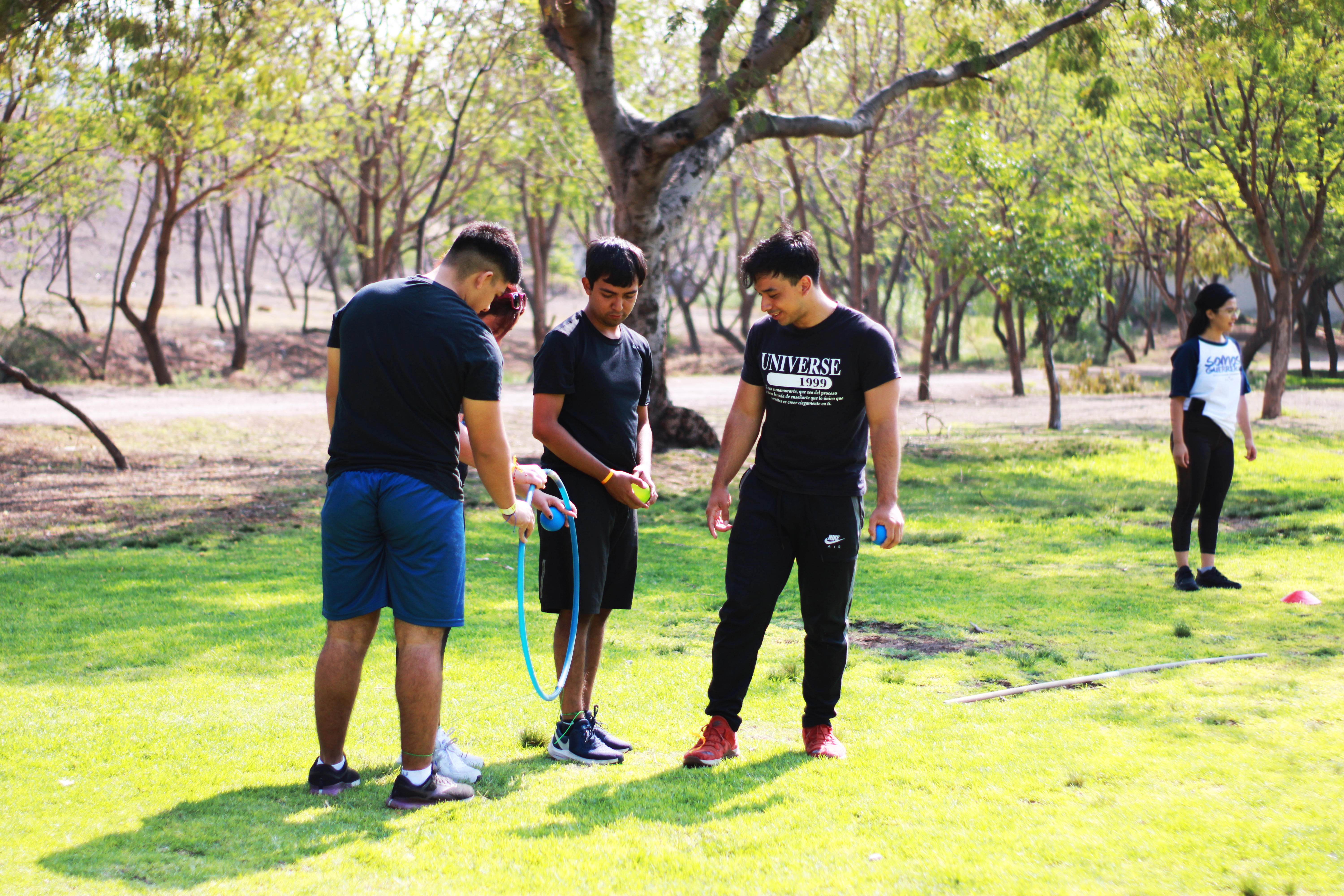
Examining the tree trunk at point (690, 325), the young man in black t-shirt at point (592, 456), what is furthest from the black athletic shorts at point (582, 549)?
the tree trunk at point (690, 325)

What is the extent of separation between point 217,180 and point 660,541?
15.3 m

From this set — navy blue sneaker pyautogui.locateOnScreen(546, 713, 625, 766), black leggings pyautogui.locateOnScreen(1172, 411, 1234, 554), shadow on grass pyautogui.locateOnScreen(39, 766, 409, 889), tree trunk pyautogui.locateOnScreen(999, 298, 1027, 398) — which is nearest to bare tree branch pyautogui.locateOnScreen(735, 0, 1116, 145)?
black leggings pyautogui.locateOnScreen(1172, 411, 1234, 554)

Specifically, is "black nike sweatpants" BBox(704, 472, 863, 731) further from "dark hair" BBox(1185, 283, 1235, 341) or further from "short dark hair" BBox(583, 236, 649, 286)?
"dark hair" BBox(1185, 283, 1235, 341)

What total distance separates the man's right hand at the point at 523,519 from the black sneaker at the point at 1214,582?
5524mm

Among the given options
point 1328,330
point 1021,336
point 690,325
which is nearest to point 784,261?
point 1328,330

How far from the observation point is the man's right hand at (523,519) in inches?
150

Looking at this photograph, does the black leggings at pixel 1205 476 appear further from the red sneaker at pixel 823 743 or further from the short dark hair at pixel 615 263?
the short dark hair at pixel 615 263

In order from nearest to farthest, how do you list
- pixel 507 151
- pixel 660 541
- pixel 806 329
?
pixel 806 329 → pixel 660 541 → pixel 507 151

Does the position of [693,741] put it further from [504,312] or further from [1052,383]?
[1052,383]

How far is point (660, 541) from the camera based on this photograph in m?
10.2

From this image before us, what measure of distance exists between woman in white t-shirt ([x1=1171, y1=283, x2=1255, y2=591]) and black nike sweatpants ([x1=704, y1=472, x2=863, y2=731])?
3939 millimetres

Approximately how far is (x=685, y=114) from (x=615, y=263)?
8960 millimetres

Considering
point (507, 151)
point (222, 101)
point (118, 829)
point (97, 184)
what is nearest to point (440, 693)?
point (118, 829)

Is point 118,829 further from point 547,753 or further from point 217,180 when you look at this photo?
point 217,180
